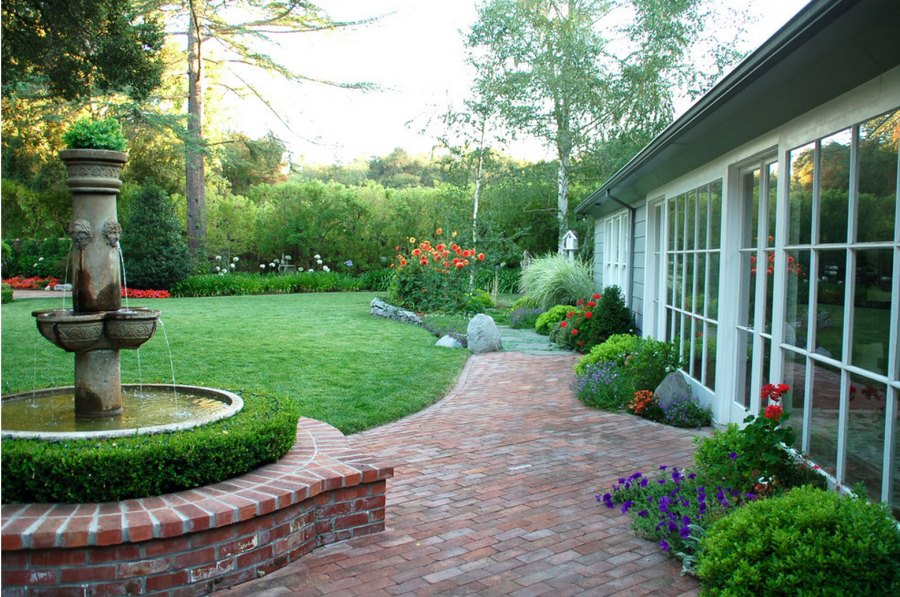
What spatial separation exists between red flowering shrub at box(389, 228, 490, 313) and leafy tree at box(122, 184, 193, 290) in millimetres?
8538

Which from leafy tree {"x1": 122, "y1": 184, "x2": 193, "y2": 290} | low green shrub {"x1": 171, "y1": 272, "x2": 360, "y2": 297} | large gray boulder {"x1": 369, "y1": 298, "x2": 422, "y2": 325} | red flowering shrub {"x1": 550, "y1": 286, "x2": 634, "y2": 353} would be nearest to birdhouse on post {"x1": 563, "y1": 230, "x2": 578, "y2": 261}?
large gray boulder {"x1": 369, "y1": 298, "x2": 422, "y2": 325}

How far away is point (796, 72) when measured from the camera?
11.7 feet

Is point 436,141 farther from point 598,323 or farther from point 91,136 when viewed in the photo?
point 91,136

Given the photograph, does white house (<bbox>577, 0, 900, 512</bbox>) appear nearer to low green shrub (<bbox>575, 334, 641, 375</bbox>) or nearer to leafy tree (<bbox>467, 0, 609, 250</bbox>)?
low green shrub (<bbox>575, 334, 641, 375</bbox>)

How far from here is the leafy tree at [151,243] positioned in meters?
20.0

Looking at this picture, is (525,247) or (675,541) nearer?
(675,541)

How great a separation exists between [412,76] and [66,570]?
70.6 ft

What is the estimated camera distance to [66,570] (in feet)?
9.51

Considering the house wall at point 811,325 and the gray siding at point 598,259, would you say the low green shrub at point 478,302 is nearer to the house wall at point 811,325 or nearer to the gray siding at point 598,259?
the gray siding at point 598,259

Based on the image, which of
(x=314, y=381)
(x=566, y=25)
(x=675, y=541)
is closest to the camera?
(x=675, y=541)

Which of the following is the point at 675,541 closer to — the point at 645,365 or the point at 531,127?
the point at 645,365

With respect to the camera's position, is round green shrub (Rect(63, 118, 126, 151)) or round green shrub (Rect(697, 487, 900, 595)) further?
round green shrub (Rect(63, 118, 126, 151))

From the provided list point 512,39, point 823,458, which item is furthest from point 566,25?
point 823,458

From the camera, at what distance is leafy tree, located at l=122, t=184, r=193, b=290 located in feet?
65.5
